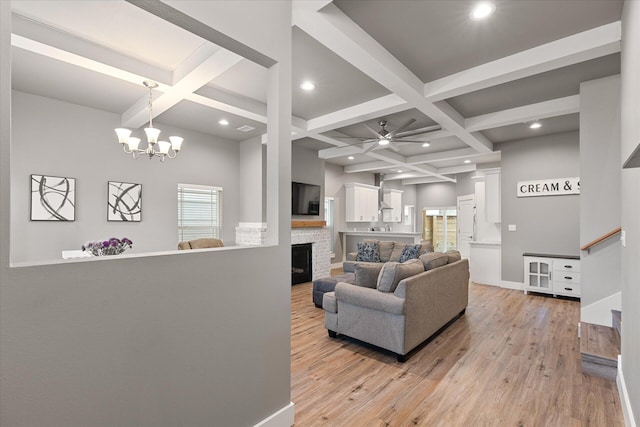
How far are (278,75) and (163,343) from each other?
67.3 inches

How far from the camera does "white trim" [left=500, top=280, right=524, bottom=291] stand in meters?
5.89

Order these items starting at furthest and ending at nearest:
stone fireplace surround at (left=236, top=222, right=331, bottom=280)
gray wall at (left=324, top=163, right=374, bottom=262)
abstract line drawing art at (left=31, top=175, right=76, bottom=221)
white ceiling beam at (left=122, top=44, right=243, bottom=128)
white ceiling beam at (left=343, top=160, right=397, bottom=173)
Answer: gray wall at (left=324, top=163, right=374, bottom=262)
white ceiling beam at (left=343, top=160, right=397, bottom=173)
stone fireplace surround at (left=236, top=222, right=331, bottom=280)
abstract line drawing art at (left=31, top=175, right=76, bottom=221)
white ceiling beam at (left=122, top=44, right=243, bottom=128)

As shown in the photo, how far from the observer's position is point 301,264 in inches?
263

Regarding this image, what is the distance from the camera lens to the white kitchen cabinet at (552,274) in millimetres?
5129

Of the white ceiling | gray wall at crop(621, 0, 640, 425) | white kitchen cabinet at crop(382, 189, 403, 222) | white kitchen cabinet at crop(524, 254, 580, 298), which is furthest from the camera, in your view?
white kitchen cabinet at crop(382, 189, 403, 222)

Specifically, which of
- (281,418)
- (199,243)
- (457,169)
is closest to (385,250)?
(199,243)

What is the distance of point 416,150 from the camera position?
6820 millimetres

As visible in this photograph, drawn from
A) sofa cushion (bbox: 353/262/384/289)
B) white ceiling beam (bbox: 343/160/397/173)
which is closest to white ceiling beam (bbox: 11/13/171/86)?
sofa cushion (bbox: 353/262/384/289)

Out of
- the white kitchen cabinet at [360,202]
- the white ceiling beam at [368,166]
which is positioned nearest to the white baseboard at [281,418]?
the white ceiling beam at [368,166]

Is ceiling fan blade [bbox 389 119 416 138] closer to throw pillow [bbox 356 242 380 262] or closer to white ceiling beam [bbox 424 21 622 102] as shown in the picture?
white ceiling beam [bbox 424 21 622 102]

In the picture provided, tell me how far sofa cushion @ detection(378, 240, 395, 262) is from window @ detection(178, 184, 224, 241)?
3.16m

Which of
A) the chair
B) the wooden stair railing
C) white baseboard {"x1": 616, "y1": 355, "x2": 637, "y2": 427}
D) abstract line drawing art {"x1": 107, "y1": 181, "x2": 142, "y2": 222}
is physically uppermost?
abstract line drawing art {"x1": 107, "y1": 181, "x2": 142, "y2": 222}

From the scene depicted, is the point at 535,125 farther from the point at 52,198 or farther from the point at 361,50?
the point at 52,198

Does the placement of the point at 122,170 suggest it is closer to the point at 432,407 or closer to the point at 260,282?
the point at 260,282
